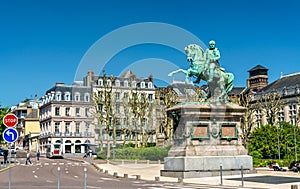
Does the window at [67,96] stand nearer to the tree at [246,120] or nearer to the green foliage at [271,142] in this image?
the tree at [246,120]

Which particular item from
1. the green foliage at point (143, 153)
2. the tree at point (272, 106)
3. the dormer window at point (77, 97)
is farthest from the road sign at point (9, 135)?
the dormer window at point (77, 97)

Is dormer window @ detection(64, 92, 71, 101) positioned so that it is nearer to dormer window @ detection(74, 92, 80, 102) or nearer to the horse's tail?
dormer window @ detection(74, 92, 80, 102)

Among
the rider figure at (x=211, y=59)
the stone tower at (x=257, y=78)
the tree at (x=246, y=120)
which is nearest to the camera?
the rider figure at (x=211, y=59)

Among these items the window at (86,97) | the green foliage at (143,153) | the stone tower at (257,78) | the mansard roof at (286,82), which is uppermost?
the stone tower at (257,78)

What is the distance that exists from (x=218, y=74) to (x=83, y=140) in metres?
77.5

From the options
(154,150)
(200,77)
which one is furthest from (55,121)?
(200,77)

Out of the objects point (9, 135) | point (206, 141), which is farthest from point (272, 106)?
point (9, 135)

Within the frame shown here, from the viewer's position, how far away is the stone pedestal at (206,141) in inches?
1154

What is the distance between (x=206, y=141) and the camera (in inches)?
1185

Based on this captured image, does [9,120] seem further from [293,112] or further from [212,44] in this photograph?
[293,112]

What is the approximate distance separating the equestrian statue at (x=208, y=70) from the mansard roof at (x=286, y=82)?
58043mm

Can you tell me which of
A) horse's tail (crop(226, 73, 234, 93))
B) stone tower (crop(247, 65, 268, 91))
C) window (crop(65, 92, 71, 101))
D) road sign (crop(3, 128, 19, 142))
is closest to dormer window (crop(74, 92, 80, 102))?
window (crop(65, 92, 71, 101))

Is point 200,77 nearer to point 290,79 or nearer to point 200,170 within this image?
point 200,170

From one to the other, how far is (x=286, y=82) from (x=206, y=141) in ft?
220
